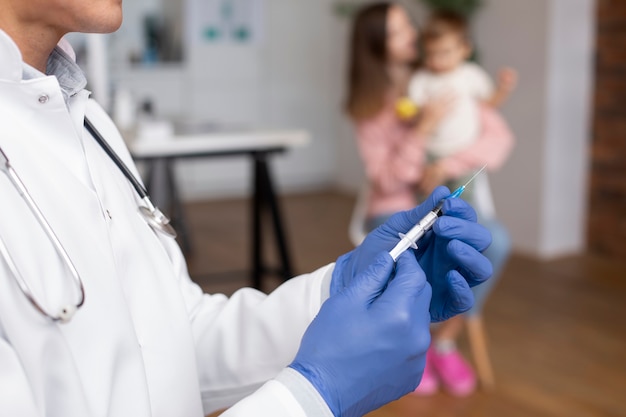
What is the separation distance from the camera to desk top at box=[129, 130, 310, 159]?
2.89 m

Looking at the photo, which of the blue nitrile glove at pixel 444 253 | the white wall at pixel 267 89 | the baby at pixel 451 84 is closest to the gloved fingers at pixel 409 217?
the blue nitrile glove at pixel 444 253

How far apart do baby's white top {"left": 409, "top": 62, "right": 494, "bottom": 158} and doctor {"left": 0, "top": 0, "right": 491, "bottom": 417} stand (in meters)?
1.64

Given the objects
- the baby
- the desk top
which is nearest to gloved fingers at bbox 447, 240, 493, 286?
the baby

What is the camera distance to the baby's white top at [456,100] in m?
2.61

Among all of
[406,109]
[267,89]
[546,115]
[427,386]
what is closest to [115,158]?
[406,109]

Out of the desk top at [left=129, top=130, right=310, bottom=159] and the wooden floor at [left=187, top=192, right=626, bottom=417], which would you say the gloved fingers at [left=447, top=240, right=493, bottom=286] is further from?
the desk top at [left=129, top=130, right=310, bottom=159]

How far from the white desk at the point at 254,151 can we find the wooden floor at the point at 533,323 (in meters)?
0.35

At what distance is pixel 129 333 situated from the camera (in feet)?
2.66

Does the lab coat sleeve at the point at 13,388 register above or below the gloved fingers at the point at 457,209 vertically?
below

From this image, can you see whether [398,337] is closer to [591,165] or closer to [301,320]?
[301,320]

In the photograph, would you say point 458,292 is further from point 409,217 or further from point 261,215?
point 261,215

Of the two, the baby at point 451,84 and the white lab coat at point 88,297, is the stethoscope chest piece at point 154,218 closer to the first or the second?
the white lab coat at point 88,297

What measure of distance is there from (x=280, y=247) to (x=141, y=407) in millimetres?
2424

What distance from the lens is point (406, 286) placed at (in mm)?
818
